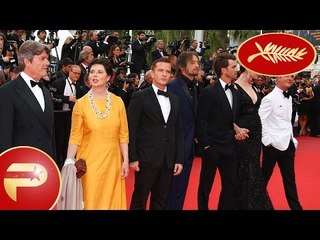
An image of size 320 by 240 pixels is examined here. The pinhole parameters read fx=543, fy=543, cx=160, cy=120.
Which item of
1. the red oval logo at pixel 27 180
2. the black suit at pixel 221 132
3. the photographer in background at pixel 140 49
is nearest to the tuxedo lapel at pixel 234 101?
the black suit at pixel 221 132

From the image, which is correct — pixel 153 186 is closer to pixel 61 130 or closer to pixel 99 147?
pixel 99 147

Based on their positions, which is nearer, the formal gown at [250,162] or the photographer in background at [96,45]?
the formal gown at [250,162]

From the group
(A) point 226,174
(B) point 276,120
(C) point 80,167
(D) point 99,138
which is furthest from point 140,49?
(C) point 80,167

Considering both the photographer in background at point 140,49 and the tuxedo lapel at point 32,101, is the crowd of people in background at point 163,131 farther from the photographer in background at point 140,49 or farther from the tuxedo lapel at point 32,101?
the photographer in background at point 140,49

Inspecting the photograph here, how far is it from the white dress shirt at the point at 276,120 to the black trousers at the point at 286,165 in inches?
2.8

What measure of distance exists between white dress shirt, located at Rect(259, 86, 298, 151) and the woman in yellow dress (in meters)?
1.69

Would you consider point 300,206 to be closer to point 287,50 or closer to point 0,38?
point 287,50

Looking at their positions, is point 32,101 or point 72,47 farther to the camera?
point 72,47

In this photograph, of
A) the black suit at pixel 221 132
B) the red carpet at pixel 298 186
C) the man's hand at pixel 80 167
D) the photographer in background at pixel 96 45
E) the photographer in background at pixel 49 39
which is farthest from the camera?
the photographer in background at pixel 96 45

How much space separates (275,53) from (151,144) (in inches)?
48.8

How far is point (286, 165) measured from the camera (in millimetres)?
5262

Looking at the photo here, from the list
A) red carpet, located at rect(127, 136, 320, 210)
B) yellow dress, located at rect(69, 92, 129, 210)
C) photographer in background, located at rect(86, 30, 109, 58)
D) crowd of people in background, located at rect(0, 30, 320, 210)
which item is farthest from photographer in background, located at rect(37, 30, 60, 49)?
yellow dress, located at rect(69, 92, 129, 210)

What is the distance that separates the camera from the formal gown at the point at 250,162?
4.88 m

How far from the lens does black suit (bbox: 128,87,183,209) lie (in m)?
4.31
